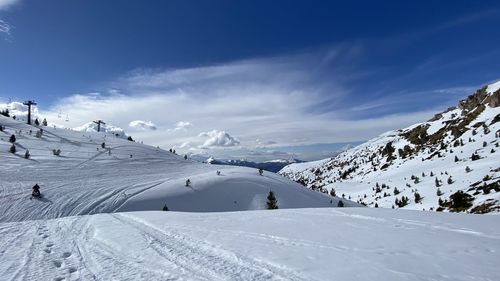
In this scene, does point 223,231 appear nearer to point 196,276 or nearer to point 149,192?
point 196,276

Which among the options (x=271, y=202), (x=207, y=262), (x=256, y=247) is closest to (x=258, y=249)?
(x=256, y=247)

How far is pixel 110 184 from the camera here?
30.8 meters

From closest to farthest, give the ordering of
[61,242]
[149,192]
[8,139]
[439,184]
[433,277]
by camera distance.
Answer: [433,277]
[61,242]
[149,192]
[8,139]
[439,184]

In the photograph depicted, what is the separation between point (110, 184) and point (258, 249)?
25199mm

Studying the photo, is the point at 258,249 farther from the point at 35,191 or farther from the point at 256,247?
the point at 35,191

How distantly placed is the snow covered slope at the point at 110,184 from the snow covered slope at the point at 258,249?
44.6 ft

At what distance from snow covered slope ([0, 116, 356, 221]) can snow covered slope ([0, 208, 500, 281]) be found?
13595 millimetres

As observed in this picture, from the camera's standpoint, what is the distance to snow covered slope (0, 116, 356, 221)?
24955mm

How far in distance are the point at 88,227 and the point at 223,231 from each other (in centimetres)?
468

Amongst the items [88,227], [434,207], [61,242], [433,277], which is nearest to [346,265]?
[433,277]

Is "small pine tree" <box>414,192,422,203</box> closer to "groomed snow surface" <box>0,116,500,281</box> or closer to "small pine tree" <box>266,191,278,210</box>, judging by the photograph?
"small pine tree" <box>266,191,278,210</box>

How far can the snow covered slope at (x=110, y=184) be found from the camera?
2495cm

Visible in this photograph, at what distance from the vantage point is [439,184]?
4775 centimetres

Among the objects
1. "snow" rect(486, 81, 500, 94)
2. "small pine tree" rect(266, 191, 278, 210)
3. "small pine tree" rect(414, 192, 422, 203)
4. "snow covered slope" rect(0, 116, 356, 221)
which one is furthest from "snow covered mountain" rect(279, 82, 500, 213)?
"small pine tree" rect(266, 191, 278, 210)
